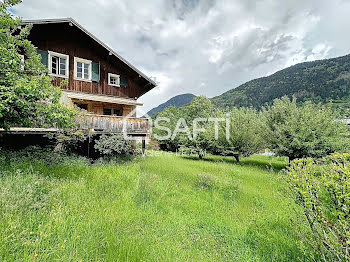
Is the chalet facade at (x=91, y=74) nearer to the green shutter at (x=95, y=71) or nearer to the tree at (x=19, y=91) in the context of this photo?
the green shutter at (x=95, y=71)

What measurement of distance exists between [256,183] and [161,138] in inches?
754

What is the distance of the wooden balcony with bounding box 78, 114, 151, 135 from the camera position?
989 cm

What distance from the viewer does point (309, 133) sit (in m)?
10.9

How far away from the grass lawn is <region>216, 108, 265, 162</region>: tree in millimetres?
8875

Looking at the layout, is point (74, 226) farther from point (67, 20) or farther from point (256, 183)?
point (67, 20)

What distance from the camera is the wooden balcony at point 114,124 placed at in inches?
389

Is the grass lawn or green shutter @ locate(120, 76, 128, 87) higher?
green shutter @ locate(120, 76, 128, 87)

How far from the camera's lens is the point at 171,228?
3809 mm

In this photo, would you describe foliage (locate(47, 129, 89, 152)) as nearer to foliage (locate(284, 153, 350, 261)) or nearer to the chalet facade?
the chalet facade

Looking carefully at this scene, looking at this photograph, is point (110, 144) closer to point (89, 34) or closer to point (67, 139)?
point (67, 139)

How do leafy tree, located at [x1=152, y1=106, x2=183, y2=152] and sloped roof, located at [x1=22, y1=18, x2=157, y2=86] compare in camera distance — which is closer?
sloped roof, located at [x1=22, y1=18, x2=157, y2=86]

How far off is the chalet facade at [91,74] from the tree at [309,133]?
9.41 m

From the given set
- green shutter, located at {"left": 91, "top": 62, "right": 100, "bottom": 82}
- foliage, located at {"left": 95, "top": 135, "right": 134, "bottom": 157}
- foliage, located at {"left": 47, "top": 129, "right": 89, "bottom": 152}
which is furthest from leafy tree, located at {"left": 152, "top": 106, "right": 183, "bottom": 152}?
foliage, located at {"left": 47, "top": 129, "right": 89, "bottom": 152}

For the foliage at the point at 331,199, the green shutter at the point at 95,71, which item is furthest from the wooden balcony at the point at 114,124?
the foliage at the point at 331,199
